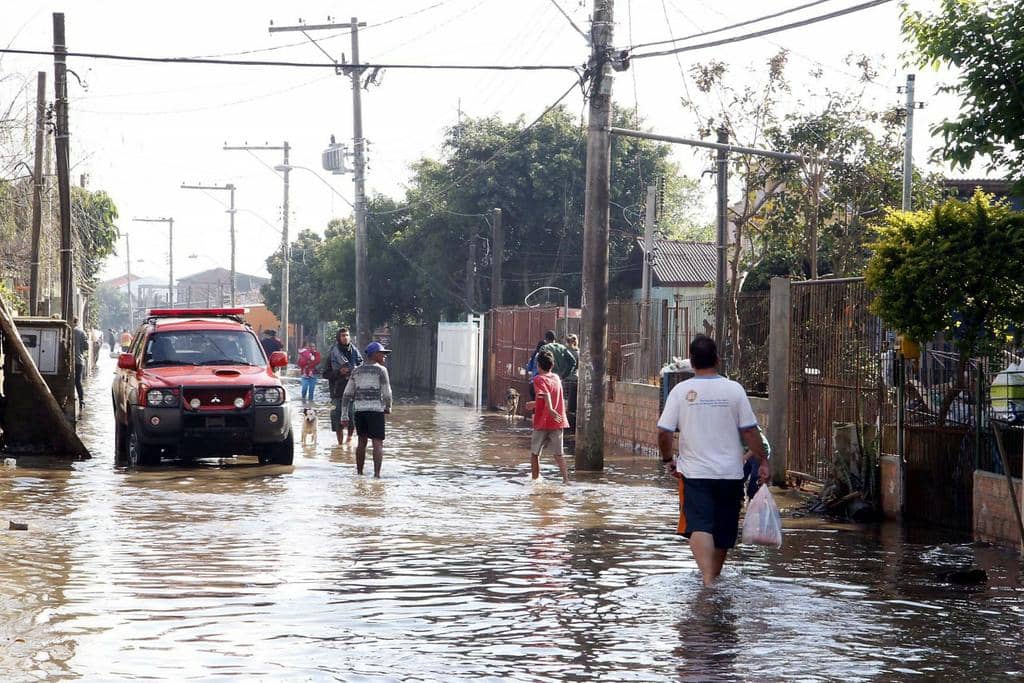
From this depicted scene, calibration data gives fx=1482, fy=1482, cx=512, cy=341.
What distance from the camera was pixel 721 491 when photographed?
9.77m

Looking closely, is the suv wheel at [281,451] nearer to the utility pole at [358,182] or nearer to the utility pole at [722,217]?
the utility pole at [722,217]

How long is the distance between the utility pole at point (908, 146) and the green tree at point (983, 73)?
1700 cm

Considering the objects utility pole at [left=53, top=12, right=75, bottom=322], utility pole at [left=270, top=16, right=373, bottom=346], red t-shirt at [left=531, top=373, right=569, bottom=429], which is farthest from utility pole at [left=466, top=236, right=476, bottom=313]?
red t-shirt at [left=531, top=373, right=569, bottom=429]

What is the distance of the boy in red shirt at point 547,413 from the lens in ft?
56.0

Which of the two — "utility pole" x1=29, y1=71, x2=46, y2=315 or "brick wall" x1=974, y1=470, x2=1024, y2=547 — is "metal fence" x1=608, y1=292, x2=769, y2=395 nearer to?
"brick wall" x1=974, y1=470, x2=1024, y2=547

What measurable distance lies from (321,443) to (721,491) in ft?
47.1

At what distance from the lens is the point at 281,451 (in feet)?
62.3

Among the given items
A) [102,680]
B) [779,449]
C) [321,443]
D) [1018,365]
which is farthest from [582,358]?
[102,680]

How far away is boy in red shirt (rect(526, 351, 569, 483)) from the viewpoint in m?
17.1

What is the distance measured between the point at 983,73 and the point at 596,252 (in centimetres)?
750

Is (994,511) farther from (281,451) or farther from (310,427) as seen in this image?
(310,427)

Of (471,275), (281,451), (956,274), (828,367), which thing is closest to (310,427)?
(281,451)

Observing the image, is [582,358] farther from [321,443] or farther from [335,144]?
[335,144]

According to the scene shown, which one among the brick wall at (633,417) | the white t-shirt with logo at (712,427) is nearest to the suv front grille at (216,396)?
the brick wall at (633,417)
